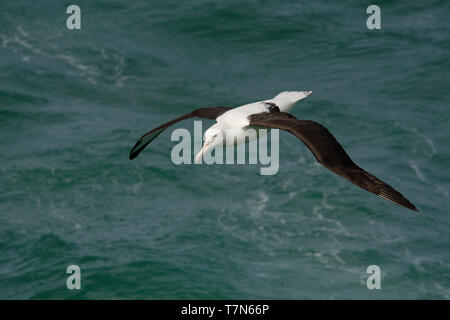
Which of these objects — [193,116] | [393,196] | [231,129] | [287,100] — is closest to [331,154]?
[393,196]

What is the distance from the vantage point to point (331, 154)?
18.3 meters

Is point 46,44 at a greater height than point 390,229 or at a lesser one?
greater

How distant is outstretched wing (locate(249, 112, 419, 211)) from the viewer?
1753 centimetres

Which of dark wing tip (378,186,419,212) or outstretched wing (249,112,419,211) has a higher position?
outstretched wing (249,112,419,211)

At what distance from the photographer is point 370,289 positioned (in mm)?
31266

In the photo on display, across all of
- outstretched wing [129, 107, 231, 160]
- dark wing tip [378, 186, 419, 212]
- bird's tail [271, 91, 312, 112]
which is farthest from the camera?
outstretched wing [129, 107, 231, 160]

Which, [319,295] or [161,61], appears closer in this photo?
[319,295]

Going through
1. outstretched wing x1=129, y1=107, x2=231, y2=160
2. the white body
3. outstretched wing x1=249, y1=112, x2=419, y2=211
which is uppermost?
outstretched wing x1=129, y1=107, x2=231, y2=160

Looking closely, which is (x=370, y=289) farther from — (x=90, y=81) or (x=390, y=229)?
(x=90, y=81)

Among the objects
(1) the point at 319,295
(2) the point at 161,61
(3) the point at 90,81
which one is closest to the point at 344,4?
(2) the point at 161,61

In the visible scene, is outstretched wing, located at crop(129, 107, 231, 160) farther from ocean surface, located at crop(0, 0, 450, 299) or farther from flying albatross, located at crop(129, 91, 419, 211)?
ocean surface, located at crop(0, 0, 450, 299)

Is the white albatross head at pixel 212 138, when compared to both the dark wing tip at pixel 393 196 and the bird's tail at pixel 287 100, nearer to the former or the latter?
the bird's tail at pixel 287 100

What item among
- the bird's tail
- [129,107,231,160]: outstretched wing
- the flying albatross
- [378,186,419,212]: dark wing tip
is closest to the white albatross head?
the flying albatross

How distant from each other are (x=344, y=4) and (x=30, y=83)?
1479cm
